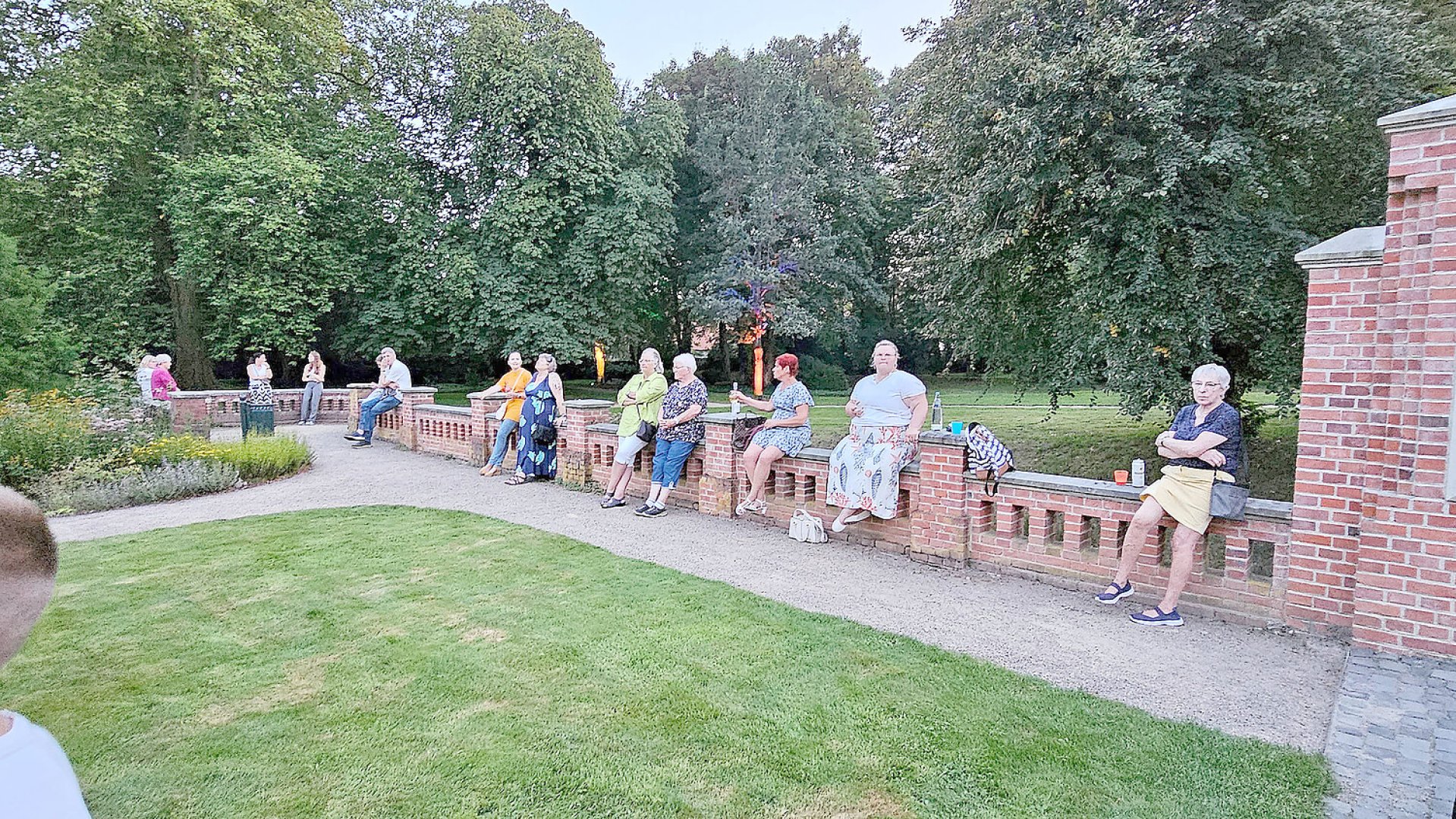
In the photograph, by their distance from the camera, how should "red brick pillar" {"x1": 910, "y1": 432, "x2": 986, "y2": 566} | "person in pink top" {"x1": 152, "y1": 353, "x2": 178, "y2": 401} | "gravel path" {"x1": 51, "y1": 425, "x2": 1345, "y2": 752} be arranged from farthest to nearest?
"person in pink top" {"x1": 152, "y1": 353, "x2": 178, "y2": 401} → "red brick pillar" {"x1": 910, "y1": 432, "x2": 986, "y2": 566} → "gravel path" {"x1": 51, "y1": 425, "x2": 1345, "y2": 752}

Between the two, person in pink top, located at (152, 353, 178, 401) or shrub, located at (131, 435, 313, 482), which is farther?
person in pink top, located at (152, 353, 178, 401)

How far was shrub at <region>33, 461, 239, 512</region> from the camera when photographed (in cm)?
829

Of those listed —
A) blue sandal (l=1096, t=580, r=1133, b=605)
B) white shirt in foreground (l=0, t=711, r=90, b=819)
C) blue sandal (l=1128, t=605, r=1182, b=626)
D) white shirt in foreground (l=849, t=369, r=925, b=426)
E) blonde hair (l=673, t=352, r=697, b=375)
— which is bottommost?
blue sandal (l=1128, t=605, r=1182, b=626)

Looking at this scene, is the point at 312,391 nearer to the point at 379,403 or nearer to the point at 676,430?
the point at 379,403

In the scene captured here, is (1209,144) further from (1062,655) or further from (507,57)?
(507,57)

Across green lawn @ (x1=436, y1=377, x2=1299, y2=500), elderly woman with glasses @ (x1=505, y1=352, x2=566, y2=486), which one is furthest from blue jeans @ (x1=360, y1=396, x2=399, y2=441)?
green lawn @ (x1=436, y1=377, x2=1299, y2=500)

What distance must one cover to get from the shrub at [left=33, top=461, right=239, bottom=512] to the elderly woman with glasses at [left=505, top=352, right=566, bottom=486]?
3561 mm

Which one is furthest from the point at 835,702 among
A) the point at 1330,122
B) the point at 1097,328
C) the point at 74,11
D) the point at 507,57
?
the point at 74,11

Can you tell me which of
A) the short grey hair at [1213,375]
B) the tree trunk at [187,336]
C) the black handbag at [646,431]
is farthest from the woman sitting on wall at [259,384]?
the short grey hair at [1213,375]

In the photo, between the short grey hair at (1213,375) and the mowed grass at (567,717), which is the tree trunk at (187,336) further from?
the short grey hair at (1213,375)

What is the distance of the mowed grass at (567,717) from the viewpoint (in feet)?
9.13

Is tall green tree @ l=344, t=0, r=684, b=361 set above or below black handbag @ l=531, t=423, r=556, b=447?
above

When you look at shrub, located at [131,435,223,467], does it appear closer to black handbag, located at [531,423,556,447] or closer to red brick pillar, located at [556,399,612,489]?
black handbag, located at [531,423,556,447]

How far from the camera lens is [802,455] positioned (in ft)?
22.7
